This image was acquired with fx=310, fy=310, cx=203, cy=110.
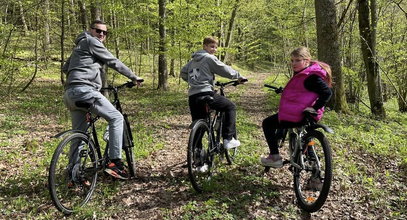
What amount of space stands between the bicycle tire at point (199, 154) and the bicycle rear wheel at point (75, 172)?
52.0 inches

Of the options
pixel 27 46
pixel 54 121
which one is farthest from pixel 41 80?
pixel 54 121

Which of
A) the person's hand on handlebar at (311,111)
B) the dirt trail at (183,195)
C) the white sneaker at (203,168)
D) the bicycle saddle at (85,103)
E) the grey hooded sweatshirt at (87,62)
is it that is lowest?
the dirt trail at (183,195)

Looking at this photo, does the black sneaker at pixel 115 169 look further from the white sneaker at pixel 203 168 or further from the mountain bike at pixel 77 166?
the white sneaker at pixel 203 168

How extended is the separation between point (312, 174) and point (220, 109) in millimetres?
1703

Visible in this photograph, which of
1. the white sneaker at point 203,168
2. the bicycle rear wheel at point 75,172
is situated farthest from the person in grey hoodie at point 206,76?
the bicycle rear wheel at point 75,172

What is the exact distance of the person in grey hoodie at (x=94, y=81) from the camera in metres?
4.03

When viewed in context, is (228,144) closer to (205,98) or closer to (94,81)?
→ (205,98)

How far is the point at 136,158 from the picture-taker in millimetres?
6109

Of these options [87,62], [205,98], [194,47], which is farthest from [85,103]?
[194,47]

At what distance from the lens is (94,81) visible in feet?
13.9

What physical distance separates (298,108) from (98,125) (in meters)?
6.29

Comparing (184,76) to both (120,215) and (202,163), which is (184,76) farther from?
(120,215)

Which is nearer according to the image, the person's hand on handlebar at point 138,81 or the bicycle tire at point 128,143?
the person's hand on handlebar at point 138,81

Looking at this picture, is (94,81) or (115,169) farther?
(115,169)
